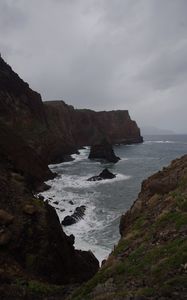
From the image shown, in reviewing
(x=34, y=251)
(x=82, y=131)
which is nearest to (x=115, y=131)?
(x=82, y=131)

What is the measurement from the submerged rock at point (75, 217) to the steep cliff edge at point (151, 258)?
45.7 feet

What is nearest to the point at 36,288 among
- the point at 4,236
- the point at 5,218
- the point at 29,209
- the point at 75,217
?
the point at 4,236

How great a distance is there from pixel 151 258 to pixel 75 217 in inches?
852

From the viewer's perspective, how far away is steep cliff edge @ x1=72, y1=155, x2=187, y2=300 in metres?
10.4

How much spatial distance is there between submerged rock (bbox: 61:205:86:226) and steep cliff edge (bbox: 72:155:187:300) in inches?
548

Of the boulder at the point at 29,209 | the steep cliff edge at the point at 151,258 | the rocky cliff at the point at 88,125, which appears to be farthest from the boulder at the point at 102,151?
the steep cliff edge at the point at 151,258

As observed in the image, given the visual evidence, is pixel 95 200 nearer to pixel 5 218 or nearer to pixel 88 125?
pixel 5 218

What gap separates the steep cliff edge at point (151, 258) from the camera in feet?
34.2

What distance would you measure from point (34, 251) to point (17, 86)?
58.9 metres

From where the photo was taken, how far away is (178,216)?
14852mm

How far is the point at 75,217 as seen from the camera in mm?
33688

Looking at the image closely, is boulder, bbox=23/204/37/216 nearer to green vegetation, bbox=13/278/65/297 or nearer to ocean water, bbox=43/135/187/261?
green vegetation, bbox=13/278/65/297

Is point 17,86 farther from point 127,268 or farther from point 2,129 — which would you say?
point 127,268

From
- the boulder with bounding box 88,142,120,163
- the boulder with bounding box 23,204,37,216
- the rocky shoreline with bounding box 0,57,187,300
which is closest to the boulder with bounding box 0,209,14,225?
the rocky shoreline with bounding box 0,57,187,300
